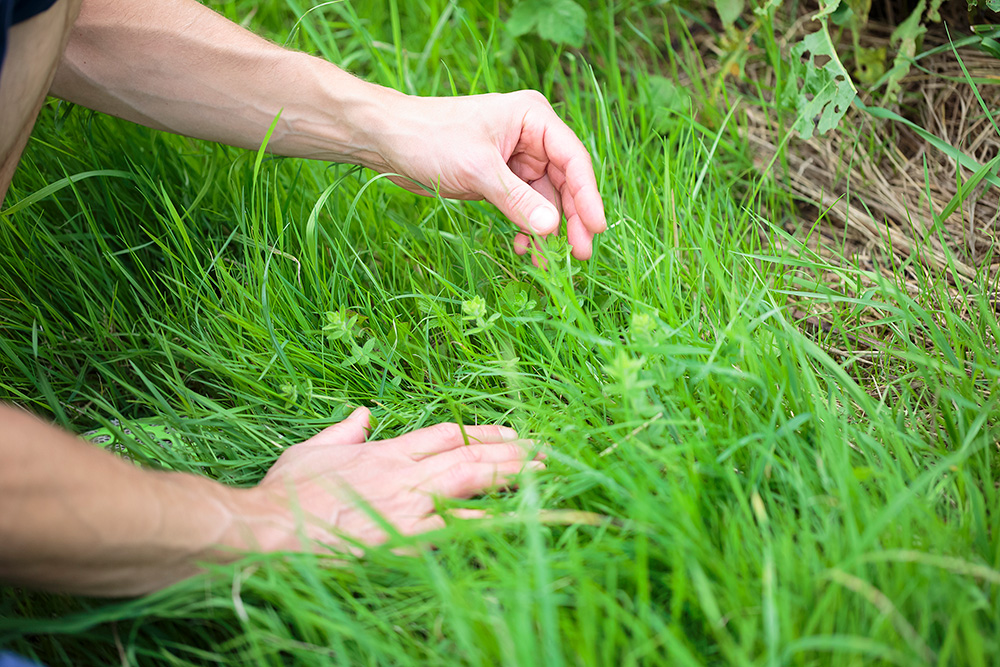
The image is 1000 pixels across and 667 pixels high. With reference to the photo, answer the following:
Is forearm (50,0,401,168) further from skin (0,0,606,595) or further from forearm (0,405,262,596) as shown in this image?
forearm (0,405,262,596)

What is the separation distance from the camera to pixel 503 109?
1864 millimetres

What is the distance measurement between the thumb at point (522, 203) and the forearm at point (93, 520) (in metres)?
0.93

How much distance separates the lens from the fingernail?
66.7 inches

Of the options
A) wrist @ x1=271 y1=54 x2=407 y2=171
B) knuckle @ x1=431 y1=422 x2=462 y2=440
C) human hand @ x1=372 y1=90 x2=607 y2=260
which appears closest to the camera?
knuckle @ x1=431 y1=422 x2=462 y2=440

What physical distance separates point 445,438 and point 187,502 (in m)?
0.52

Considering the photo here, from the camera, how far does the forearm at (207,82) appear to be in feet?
6.17

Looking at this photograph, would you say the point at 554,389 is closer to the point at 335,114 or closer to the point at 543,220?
the point at 543,220

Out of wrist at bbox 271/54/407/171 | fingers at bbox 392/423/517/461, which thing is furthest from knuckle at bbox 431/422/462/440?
wrist at bbox 271/54/407/171

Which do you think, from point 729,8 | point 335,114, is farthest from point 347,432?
point 729,8

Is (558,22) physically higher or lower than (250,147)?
higher

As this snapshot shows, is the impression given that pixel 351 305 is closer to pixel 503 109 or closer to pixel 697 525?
pixel 503 109

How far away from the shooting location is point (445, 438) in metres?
1.51

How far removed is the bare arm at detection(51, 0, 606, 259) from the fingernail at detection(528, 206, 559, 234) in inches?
2.5

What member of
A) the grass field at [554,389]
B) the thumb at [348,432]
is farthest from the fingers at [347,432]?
the grass field at [554,389]
